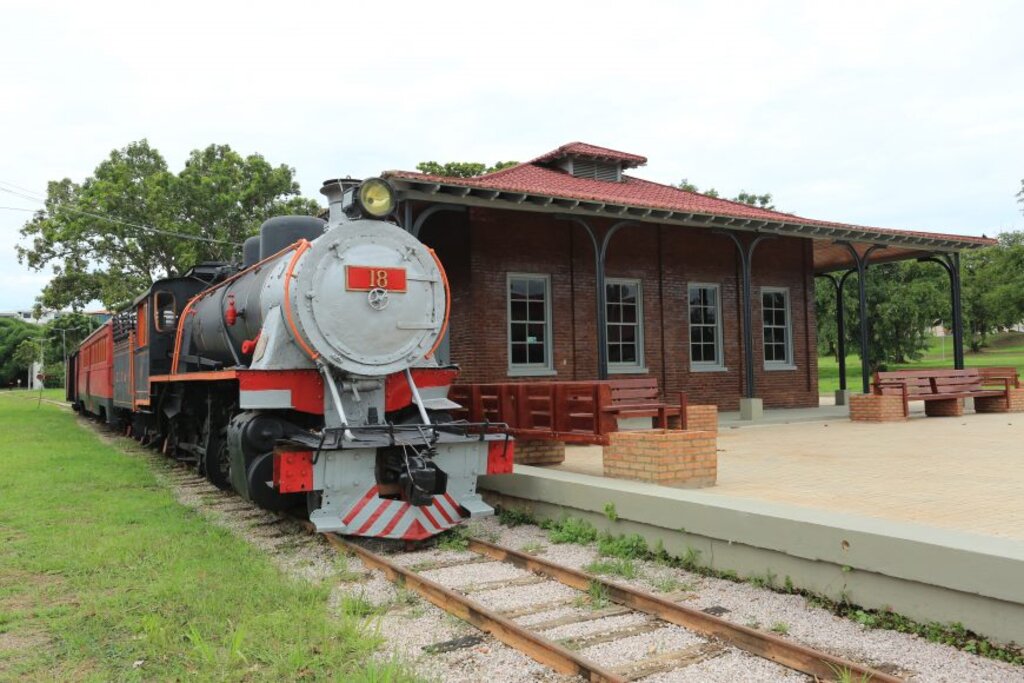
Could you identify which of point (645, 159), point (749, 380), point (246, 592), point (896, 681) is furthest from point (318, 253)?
point (645, 159)

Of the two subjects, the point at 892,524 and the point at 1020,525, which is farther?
the point at 1020,525

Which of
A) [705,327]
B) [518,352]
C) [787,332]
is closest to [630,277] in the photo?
[705,327]

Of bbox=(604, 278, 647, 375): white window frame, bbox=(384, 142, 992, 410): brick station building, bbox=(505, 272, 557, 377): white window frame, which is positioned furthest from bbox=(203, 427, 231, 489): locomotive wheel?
bbox=(604, 278, 647, 375): white window frame

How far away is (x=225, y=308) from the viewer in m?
8.71

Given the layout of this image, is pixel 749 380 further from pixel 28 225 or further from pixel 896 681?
pixel 28 225

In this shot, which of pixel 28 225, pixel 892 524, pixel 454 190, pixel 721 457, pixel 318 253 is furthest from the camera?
pixel 28 225

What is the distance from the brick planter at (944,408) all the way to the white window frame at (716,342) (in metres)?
3.88

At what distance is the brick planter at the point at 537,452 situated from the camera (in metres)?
8.79

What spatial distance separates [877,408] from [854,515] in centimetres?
990

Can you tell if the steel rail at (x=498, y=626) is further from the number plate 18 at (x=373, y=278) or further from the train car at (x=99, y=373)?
the train car at (x=99, y=373)

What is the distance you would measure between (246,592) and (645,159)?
14.9 metres

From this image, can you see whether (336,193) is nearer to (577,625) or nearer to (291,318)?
(291,318)

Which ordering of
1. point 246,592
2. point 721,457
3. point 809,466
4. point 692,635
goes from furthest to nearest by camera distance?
point 721,457 → point 809,466 → point 246,592 → point 692,635

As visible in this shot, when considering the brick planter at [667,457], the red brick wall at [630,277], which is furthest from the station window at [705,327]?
the brick planter at [667,457]
